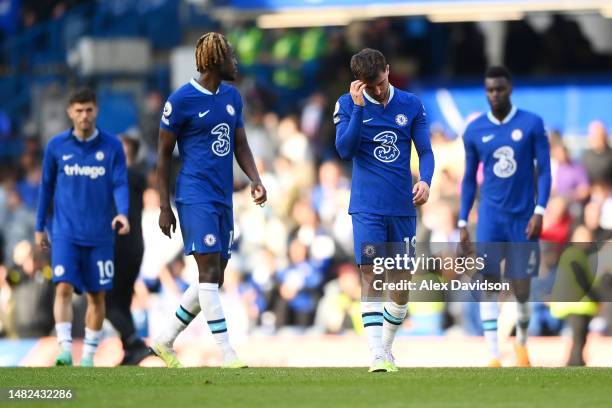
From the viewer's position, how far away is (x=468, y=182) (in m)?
14.9

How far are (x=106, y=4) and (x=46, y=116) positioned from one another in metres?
4.37

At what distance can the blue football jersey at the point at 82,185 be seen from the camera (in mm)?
14906

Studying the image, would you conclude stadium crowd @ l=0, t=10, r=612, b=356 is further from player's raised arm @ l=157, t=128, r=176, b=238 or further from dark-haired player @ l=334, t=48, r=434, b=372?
dark-haired player @ l=334, t=48, r=434, b=372

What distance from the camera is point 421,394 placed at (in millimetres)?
10875

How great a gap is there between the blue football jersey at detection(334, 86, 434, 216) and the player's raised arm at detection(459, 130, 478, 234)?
245 cm

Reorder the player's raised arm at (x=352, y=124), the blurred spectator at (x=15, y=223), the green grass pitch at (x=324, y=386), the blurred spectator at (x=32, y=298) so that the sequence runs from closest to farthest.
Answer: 1. the green grass pitch at (x=324, y=386)
2. the player's raised arm at (x=352, y=124)
3. the blurred spectator at (x=32, y=298)
4. the blurred spectator at (x=15, y=223)

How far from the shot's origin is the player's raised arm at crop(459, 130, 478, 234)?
1486 cm

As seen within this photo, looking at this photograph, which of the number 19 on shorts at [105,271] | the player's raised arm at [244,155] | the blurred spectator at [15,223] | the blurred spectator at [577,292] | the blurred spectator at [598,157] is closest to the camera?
the player's raised arm at [244,155]

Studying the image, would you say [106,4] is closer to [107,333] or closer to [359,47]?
[359,47]

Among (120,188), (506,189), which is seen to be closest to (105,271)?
(120,188)

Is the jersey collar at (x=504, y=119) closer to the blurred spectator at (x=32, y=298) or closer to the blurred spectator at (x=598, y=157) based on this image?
the blurred spectator at (x=598, y=157)

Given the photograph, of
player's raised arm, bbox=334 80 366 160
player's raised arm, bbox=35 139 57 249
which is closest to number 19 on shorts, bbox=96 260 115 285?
player's raised arm, bbox=35 139 57 249

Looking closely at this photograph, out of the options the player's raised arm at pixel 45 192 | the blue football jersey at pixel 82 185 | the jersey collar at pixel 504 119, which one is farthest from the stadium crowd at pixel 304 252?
the player's raised arm at pixel 45 192

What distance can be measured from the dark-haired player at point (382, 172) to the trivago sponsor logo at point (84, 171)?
133 inches
